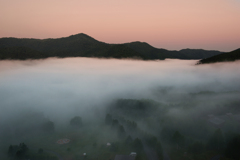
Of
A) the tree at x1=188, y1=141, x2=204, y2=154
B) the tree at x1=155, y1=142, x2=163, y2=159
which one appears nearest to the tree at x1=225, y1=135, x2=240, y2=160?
the tree at x1=188, y1=141, x2=204, y2=154

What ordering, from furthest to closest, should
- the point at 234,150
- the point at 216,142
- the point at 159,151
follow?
the point at 216,142
the point at 159,151
the point at 234,150

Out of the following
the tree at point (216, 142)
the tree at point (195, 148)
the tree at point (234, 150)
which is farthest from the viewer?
the tree at point (216, 142)

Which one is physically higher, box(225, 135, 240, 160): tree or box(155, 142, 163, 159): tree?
box(225, 135, 240, 160): tree

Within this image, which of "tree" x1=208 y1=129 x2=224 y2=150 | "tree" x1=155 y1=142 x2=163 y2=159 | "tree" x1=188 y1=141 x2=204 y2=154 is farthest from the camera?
"tree" x1=208 y1=129 x2=224 y2=150

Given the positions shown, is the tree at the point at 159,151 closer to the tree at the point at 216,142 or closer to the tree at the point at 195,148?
the tree at the point at 195,148

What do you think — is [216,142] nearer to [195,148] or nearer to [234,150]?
[234,150]

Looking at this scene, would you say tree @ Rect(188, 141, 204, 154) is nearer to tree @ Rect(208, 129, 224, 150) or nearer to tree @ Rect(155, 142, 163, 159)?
tree @ Rect(208, 129, 224, 150)

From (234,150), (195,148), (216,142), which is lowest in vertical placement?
(195,148)

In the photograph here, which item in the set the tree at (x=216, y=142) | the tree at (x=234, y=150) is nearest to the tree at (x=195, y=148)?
the tree at (x=216, y=142)

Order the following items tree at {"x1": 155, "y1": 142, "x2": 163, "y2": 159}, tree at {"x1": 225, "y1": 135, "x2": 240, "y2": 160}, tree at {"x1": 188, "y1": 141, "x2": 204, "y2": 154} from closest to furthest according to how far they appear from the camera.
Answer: tree at {"x1": 225, "y1": 135, "x2": 240, "y2": 160} → tree at {"x1": 155, "y1": 142, "x2": 163, "y2": 159} → tree at {"x1": 188, "y1": 141, "x2": 204, "y2": 154}

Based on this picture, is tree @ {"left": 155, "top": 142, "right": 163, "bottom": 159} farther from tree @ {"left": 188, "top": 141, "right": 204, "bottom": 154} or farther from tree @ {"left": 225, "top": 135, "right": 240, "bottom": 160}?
tree @ {"left": 225, "top": 135, "right": 240, "bottom": 160}

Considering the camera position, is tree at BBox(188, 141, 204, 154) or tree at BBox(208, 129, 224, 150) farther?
tree at BBox(208, 129, 224, 150)

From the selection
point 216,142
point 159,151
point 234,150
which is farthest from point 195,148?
point 159,151
